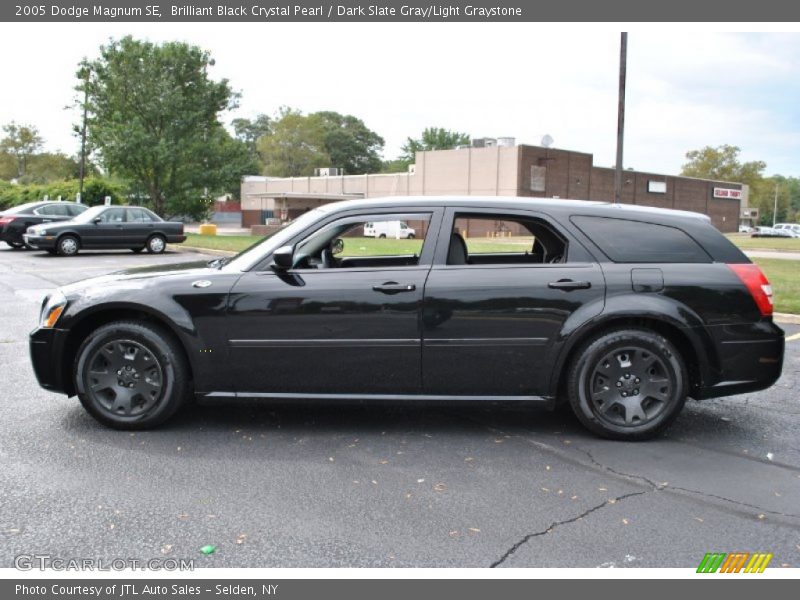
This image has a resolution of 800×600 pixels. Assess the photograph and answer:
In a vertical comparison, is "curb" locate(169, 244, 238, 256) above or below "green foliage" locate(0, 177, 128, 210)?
below

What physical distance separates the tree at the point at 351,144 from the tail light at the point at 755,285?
105 m

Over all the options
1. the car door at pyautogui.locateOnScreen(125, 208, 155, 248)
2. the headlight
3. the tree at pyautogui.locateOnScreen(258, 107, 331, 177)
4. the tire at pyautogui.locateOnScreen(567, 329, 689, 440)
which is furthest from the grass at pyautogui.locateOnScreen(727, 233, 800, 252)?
the tree at pyautogui.locateOnScreen(258, 107, 331, 177)

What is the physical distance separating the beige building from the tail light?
4518 centimetres

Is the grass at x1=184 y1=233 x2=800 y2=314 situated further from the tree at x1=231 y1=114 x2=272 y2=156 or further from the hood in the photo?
the tree at x1=231 y1=114 x2=272 y2=156

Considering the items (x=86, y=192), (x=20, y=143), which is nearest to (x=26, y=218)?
(x=86, y=192)

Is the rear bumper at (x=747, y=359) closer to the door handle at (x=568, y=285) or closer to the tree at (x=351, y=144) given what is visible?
the door handle at (x=568, y=285)

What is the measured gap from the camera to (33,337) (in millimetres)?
4852

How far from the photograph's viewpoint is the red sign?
7131 centimetres

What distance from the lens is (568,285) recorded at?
4.65 metres

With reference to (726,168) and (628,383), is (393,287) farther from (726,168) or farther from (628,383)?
(726,168)

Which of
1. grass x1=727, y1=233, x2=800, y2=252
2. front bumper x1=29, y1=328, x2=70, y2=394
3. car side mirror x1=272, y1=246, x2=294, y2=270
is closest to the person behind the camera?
car side mirror x1=272, y1=246, x2=294, y2=270

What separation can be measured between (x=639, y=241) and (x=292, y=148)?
297 ft

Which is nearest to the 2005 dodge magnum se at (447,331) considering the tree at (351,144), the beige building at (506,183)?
the beige building at (506,183)

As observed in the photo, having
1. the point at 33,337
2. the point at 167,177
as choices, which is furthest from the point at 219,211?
the point at 33,337
